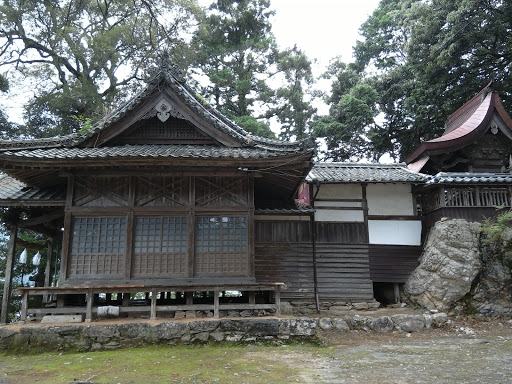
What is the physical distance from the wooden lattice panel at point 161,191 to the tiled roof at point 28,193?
8.25 ft

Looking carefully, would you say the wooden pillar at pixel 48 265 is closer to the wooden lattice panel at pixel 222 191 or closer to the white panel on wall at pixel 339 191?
the wooden lattice panel at pixel 222 191

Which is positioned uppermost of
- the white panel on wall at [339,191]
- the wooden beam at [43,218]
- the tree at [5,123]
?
the tree at [5,123]

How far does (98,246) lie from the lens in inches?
475

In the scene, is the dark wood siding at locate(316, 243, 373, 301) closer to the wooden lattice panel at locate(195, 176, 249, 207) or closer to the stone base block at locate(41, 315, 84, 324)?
the wooden lattice panel at locate(195, 176, 249, 207)

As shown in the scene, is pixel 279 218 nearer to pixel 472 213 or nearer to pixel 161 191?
pixel 161 191

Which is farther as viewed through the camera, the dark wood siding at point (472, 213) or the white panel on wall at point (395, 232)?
the white panel on wall at point (395, 232)

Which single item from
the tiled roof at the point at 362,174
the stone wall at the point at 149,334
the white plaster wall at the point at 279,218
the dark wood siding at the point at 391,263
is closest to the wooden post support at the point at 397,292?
the dark wood siding at the point at 391,263

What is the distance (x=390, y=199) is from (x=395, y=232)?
1483 mm

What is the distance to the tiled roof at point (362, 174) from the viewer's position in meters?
16.0

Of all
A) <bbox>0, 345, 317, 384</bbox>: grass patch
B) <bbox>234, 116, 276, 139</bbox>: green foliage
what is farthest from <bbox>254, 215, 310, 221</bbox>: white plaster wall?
<bbox>234, 116, 276, 139</bbox>: green foliage

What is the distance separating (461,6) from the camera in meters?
22.8

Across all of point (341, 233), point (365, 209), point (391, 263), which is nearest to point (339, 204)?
point (365, 209)

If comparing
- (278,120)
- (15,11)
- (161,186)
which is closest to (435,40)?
(278,120)

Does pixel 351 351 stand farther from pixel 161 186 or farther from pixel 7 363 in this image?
pixel 7 363
